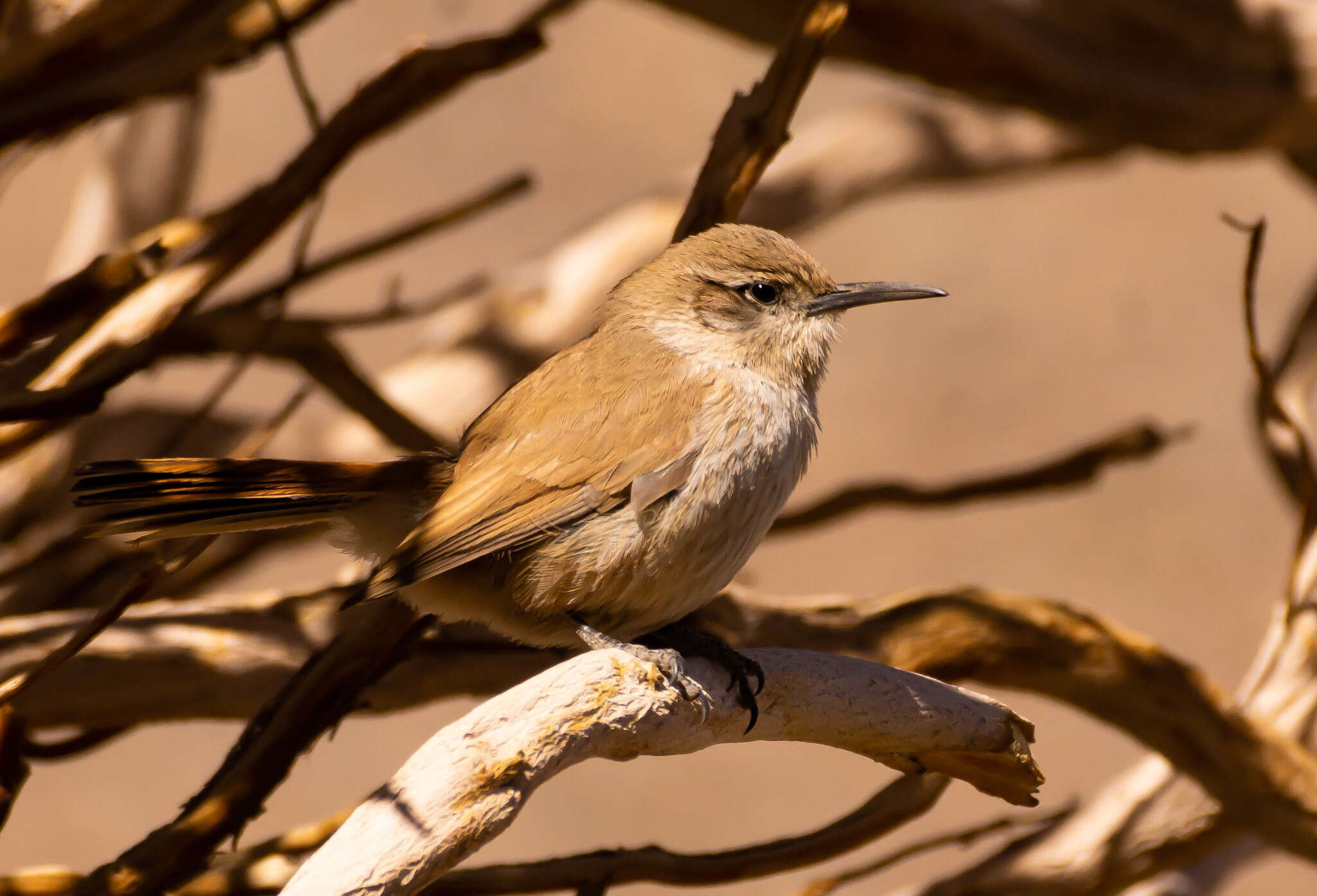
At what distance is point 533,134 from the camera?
29.4 ft

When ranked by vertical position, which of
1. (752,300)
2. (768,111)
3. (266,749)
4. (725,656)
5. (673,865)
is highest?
(768,111)

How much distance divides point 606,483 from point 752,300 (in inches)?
21.0

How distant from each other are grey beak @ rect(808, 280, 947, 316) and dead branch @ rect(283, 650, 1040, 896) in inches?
27.1

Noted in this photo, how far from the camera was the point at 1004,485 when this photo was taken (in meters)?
3.33

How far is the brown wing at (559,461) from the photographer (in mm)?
2072

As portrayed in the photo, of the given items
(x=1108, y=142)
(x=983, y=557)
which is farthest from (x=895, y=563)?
(x=1108, y=142)

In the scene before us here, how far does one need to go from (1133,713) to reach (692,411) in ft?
4.23

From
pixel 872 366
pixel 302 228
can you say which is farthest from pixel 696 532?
pixel 872 366

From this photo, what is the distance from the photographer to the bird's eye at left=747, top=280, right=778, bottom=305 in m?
2.44

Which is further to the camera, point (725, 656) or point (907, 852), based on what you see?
point (907, 852)

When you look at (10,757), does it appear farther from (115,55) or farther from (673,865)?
(115,55)

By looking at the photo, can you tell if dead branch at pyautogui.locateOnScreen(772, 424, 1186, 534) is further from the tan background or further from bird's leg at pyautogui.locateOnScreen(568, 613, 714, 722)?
the tan background

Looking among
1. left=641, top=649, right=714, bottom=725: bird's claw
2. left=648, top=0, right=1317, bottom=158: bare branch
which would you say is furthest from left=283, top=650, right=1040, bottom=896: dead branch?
left=648, top=0, right=1317, bottom=158: bare branch

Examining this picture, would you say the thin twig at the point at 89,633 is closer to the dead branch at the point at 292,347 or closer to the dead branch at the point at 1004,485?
the dead branch at the point at 292,347
